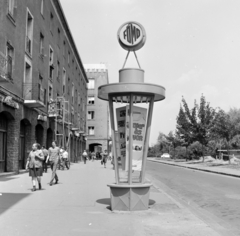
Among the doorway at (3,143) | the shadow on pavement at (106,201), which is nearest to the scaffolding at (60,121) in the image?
the doorway at (3,143)

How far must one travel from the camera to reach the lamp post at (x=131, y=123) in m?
7.66

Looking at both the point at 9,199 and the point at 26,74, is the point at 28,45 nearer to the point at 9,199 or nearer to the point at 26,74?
the point at 26,74

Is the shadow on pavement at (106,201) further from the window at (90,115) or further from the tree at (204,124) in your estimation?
the window at (90,115)

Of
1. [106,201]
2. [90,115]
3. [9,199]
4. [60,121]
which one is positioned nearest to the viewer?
[106,201]

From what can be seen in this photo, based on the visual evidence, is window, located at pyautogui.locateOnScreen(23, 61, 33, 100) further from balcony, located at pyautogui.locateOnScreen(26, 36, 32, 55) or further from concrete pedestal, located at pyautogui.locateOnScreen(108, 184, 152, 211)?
concrete pedestal, located at pyautogui.locateOnScreen(108, 184, 152, 211)

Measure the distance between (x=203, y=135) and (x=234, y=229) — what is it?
30.7 m

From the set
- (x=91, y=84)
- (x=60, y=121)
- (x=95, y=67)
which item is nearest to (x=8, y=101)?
(x=60, y=121)

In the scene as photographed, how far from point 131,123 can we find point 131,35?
217 centimetres

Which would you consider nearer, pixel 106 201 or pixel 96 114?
pixel 106 201

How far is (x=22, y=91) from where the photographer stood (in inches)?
→ 786

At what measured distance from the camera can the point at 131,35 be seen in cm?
831

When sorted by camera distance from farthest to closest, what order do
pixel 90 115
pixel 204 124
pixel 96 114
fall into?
pixel 90 115
pixel 96 114
pixel 204 124

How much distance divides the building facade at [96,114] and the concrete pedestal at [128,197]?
56.6 metres

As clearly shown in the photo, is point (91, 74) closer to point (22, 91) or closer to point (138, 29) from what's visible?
point (22, 91)
